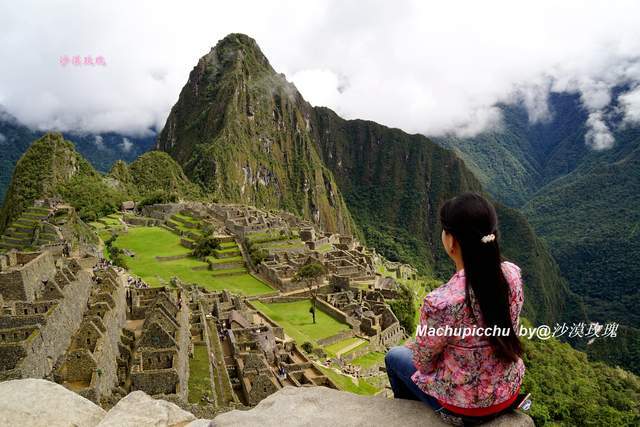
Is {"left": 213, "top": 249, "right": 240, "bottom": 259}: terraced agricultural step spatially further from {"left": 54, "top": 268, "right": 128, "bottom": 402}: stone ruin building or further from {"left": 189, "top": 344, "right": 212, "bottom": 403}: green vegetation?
{"left": 189, "top": 344, "right": 212, "bottom": 403}: green vegetation

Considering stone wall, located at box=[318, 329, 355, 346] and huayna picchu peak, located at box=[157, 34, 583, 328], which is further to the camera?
huayna picchu peak, located at box=[157, 34, 583, 328]

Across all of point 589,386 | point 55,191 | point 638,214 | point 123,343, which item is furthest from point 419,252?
point 123,343

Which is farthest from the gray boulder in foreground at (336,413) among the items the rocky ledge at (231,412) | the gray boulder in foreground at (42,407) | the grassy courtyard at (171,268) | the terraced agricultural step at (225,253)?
the terraced agricultural step at (225,253)

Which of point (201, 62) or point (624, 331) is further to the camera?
point (201, 62)

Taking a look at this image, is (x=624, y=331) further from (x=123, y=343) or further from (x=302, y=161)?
(x=302, y=161)

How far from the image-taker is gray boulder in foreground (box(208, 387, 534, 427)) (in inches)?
194

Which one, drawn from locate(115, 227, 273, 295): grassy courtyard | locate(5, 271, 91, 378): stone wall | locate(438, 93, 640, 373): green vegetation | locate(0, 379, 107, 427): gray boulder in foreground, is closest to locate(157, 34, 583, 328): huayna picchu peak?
locate(438, 93, 640, 373): green vegetation

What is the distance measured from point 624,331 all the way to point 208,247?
60976 mm

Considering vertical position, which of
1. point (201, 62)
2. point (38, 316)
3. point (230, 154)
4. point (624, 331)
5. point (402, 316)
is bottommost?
point (624, 331)

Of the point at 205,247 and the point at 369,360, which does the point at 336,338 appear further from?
the point at 205,247

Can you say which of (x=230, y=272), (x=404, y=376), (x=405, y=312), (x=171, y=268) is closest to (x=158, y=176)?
(x=230, y=272)

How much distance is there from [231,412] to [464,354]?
293 centimetres

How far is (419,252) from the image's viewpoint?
561ft

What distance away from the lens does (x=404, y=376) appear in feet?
17.5
